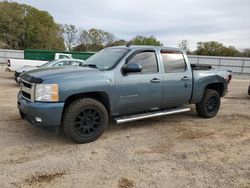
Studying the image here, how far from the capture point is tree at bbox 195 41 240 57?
5281 centimetres

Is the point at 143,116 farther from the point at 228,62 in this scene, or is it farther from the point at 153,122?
the point at 228,62

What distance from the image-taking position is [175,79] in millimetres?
6211

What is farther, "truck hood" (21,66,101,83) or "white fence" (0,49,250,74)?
"white fence" (0,49,250,74)

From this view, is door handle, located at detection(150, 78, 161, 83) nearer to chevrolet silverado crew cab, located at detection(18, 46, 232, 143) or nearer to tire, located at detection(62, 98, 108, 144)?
chevrolet silverado crew cab, located at detection(18, 46, 232, 143)

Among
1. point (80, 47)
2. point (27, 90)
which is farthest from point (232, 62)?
point (80, 47)

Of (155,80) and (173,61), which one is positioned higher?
(173,61)

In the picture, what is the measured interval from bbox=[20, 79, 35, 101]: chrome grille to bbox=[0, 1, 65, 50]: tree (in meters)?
49.1

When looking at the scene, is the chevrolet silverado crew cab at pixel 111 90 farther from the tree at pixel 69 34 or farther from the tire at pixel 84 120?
the tree at pixel 69 34

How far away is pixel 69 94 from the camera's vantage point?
482 cm

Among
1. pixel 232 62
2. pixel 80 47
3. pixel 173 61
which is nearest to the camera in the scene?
pixel 173 61

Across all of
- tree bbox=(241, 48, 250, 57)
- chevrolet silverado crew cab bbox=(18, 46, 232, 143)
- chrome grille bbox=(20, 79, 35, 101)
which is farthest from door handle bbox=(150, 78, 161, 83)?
tree bbox=(241, 48, 250, 57)

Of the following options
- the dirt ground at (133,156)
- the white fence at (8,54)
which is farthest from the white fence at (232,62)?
the dirt ground at (133,156)

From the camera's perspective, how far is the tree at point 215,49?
2079 inches

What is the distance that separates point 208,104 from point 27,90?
454 centimetres
